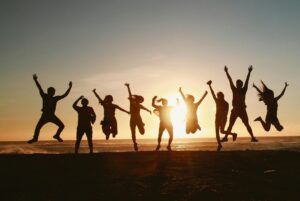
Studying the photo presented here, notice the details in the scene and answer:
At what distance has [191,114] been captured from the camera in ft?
59.4

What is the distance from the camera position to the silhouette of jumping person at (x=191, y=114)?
58.8 ft

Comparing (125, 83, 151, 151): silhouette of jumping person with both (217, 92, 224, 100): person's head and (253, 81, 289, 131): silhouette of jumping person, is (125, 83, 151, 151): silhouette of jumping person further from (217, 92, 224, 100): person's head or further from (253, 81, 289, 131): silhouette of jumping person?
(253, 81, 289, 131): silhouette of jumping person

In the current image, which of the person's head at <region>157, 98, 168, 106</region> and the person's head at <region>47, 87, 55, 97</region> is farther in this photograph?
the person's head at <region>157, 98, 168, 106</region>

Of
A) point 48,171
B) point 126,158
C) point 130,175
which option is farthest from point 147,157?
point 48,171

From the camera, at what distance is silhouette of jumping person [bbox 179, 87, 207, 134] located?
17.9 m

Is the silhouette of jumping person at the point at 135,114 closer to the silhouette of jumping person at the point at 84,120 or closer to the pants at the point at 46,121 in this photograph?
the silhouette of jumping person at the point at 84,120

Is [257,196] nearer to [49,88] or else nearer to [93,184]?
[93,184]

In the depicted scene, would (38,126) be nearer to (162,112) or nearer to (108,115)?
(108,115)

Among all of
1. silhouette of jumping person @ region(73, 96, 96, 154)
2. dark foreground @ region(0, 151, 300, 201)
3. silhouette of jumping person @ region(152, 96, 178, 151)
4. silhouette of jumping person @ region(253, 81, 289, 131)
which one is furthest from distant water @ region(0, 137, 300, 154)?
silhouette of jumping person @ region(73, 96, 96, 154)

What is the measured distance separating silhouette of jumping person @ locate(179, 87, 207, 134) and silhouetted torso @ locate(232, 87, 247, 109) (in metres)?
1.67

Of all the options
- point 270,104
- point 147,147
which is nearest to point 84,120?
point 270,104

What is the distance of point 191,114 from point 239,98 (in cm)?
246

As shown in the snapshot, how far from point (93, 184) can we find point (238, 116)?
7.70m

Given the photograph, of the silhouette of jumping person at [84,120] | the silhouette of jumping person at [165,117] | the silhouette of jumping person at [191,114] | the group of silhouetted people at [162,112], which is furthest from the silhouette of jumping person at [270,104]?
the silhouette of jumping person at [84,120]
